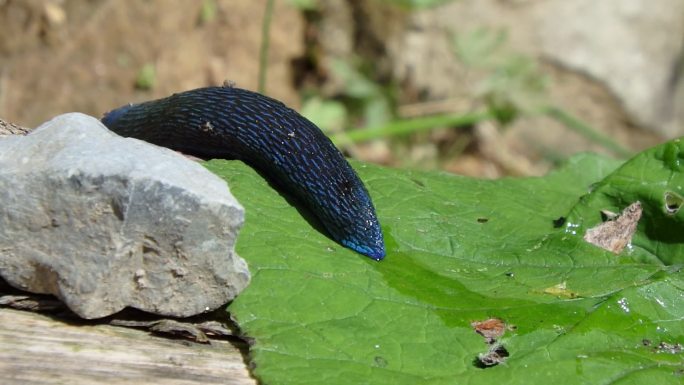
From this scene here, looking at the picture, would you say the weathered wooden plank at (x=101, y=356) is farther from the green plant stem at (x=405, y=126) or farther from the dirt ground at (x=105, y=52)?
the dirt ground at (x=105, y=52)

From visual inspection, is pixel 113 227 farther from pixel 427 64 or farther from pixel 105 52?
pixel 427 64

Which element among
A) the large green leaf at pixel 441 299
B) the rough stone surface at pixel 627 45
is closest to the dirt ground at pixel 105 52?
the rough stone surface at pixel 627 45

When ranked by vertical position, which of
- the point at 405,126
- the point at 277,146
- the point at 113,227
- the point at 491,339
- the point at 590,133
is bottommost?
the point at 491,339

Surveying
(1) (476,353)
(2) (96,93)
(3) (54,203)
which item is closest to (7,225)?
(3) (54,203)

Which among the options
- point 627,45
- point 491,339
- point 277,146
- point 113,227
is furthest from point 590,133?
point 113,227

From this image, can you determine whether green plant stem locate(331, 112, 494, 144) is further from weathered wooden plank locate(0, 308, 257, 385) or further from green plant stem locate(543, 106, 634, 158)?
weathered wooden plank locate(0, 308, 257, 385)

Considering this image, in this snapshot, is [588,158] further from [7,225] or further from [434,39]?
[434,39]

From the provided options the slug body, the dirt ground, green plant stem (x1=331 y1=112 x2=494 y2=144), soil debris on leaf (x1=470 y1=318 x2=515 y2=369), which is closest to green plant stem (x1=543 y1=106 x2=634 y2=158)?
green plant stem (x1=331 y1=112 x2=494 y2=144)
